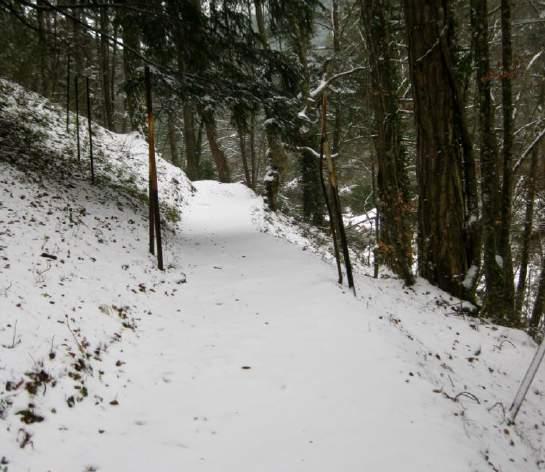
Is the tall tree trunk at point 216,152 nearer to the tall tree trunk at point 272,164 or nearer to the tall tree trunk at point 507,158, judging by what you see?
the tall tree trunk at point 272,164

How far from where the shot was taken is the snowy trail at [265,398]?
286 cm

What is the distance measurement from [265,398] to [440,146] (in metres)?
4.92

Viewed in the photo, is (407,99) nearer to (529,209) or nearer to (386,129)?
(386,129)

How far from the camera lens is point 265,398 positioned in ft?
11.7

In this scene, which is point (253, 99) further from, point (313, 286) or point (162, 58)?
point (313, 286)

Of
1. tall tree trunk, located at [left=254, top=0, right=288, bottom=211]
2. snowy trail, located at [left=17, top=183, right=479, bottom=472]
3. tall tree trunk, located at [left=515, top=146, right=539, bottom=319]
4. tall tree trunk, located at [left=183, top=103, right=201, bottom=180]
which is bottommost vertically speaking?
snowy trail, located at [left=17, top=183, right=479, bottom=472]

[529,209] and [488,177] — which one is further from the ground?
[488,177]

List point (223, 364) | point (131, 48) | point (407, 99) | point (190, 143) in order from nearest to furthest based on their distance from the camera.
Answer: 1. point (223, 364)
2. point (131, 48)
3. point (407, 99)
4. point (190, 143)

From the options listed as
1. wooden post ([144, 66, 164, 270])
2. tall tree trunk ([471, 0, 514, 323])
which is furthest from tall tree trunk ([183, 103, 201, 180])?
tall tree trunk ([471, 0, 514, 323])

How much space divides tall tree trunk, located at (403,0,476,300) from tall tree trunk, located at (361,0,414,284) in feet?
1.66

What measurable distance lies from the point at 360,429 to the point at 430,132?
496cm

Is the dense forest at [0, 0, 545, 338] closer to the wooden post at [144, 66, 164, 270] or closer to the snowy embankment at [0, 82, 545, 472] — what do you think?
the snowy embankment at [0, 82, 545, 472]

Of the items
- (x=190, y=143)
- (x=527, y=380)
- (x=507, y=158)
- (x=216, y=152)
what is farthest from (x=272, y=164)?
(x=527, y=380)

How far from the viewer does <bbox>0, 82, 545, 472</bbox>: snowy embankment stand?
2.89 metres
